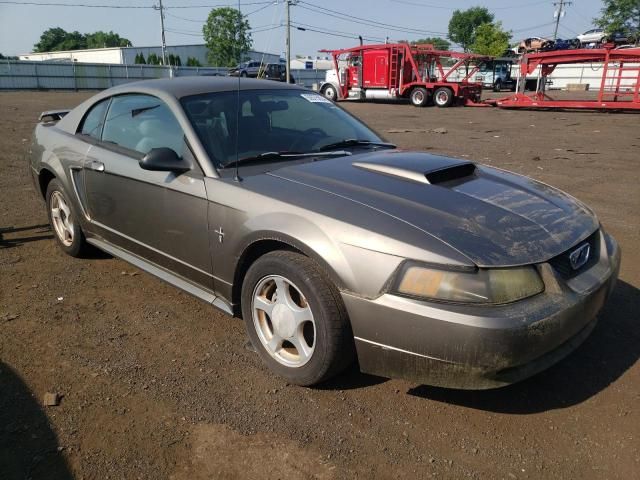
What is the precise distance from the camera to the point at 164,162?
2852mm

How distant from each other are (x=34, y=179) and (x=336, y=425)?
3835 mm

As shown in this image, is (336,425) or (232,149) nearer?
(336,425)

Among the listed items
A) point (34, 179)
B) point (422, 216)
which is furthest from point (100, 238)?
point (422, 216)

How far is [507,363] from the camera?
207 centimetres

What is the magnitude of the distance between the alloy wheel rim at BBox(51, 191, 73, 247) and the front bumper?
3.02 m

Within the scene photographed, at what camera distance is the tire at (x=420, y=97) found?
2377cm

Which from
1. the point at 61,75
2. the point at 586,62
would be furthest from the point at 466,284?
the point at 61,75

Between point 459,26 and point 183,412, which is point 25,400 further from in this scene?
point 459,26

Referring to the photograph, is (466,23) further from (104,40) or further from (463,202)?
(463,202)

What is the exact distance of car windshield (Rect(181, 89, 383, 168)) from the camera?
3.05 meters

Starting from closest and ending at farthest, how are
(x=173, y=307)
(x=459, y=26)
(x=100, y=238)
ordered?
1. (x=173, y=307)
2. (x=100, y=238)
3. (x=459, y=26)

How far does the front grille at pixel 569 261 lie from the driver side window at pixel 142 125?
215 cm

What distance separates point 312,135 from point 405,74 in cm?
2272

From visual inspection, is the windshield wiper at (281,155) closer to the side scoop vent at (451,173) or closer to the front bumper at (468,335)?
the side scoop vent at (451,173)
